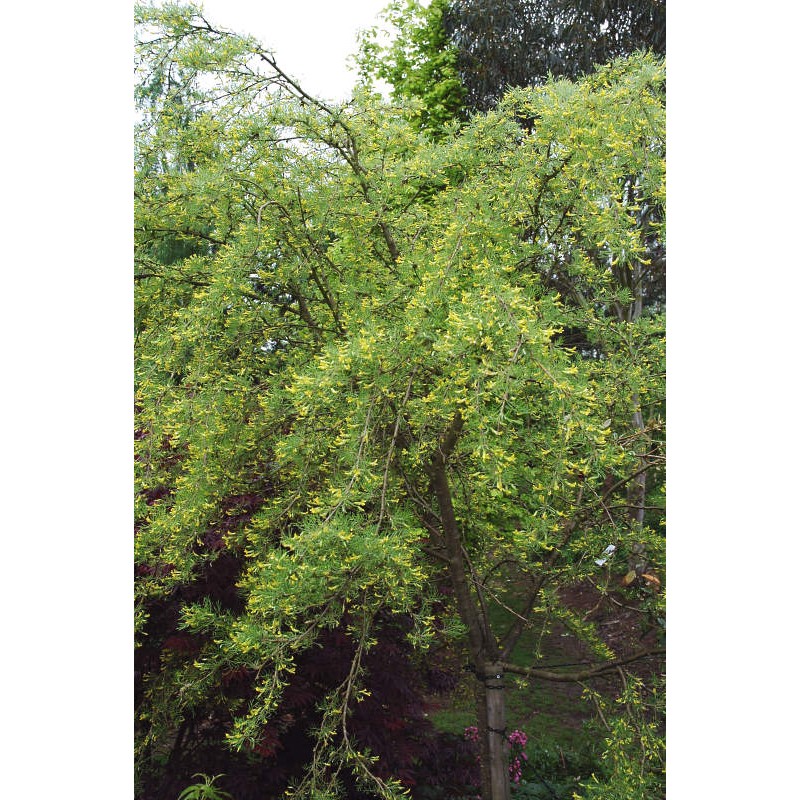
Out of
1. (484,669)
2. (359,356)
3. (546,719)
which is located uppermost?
(359,356)

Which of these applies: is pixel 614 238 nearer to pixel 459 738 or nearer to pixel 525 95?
pixel 525 95

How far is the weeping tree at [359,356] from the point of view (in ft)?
6.26

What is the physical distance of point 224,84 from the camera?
2473 mm

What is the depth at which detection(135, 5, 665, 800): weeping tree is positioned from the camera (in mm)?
1909

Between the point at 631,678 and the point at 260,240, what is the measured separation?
6.56 feet

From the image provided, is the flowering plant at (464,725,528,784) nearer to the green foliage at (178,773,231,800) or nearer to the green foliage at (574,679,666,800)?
the green foliage at (574,679,666,800)

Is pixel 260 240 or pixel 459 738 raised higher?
pixel 260 240

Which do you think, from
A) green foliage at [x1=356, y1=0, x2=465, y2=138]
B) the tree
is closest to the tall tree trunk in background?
the tree

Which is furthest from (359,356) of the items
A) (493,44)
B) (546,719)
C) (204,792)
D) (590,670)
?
(493,44)

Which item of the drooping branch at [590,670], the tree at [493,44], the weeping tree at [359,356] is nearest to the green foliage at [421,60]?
the tree at [493,44]

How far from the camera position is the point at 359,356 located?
1.92 metres

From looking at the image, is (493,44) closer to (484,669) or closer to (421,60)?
(421,60)
